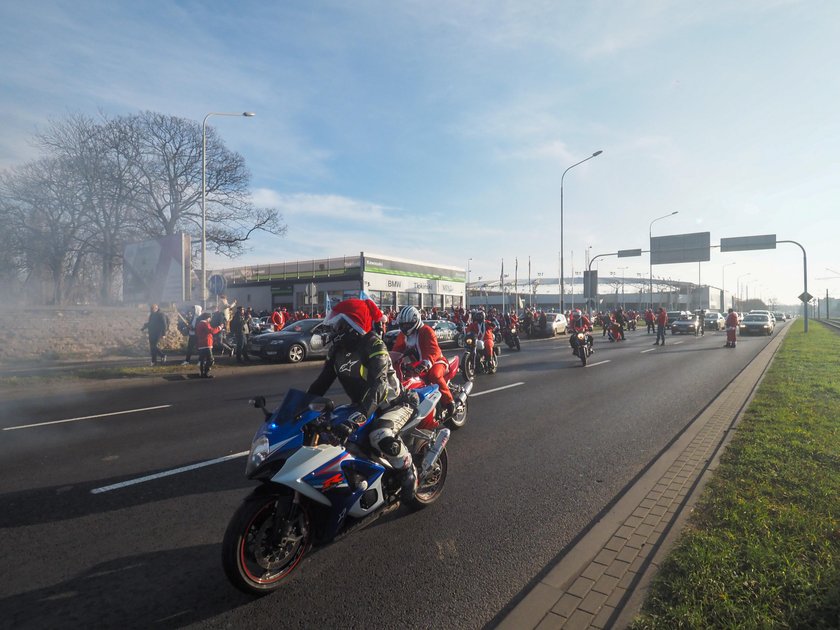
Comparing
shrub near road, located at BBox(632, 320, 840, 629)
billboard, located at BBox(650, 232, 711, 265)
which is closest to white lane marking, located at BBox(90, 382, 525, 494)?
shrub near road, located at BBox(632, 320, 840, 629)

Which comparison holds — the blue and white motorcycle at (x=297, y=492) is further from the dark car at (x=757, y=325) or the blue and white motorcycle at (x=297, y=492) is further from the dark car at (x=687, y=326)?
the dark car at (x=757, y=325)

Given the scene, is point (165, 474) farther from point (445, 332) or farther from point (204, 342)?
point (445, 332)

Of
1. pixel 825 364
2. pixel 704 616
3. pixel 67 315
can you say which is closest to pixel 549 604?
pixel 704 616

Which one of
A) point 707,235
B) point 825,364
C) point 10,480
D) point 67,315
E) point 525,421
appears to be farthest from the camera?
point 707,235

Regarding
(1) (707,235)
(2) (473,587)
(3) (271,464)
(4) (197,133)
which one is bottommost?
(2) (473,587)

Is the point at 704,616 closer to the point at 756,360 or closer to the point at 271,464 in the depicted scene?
the point at 271,464

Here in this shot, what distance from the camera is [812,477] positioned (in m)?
4.66

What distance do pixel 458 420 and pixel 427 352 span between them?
1.36m

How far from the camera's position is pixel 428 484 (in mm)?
4582

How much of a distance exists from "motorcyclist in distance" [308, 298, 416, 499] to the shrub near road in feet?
6.14

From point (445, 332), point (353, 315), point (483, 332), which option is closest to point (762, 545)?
point (353, 315)

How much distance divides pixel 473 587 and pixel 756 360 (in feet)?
53.5

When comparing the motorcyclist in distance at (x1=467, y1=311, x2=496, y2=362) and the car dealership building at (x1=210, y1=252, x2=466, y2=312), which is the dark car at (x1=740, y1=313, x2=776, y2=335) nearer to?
the car dealership building at (x1=210, y1=252, x2=466, y2=312)

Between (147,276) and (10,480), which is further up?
(147,276)
